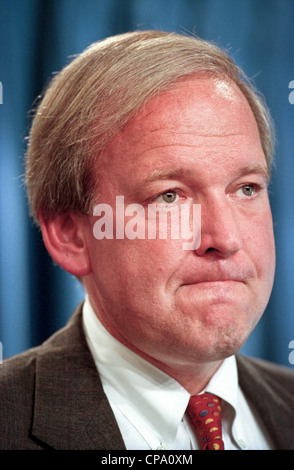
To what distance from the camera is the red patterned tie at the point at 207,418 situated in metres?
1.25

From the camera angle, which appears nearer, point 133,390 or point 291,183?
point 133,390

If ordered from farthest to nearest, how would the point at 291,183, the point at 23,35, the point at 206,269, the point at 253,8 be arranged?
the point at 291,183 → the point at 253,8 → the point at 23,35 → the point at 206,269

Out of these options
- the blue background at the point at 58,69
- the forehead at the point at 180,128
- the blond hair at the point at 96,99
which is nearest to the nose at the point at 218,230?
the forehead at the point at 180,128

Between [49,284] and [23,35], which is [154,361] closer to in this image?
[49,284]

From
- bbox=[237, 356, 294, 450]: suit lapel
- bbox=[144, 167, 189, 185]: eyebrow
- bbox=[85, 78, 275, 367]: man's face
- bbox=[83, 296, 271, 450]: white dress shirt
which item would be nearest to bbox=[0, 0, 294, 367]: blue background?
bbox=[237, 356, 294, 450]: suit lapel

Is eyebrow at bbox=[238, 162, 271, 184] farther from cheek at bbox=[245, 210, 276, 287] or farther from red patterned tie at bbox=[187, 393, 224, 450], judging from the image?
red patterned tie at bbox=[187, 393, 224, 450]

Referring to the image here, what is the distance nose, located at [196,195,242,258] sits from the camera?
43.7 inches

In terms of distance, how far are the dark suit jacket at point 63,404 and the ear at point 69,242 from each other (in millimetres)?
176

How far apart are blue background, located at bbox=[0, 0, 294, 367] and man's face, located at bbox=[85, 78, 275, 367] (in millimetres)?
440

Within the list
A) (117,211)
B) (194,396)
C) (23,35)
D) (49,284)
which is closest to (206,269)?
(117,211)

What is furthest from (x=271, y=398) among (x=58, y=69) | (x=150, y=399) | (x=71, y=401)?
(x=58, y=69)

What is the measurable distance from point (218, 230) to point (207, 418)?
1.53 feet

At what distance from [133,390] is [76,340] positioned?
7.7 inches

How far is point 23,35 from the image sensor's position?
1.52 metres
